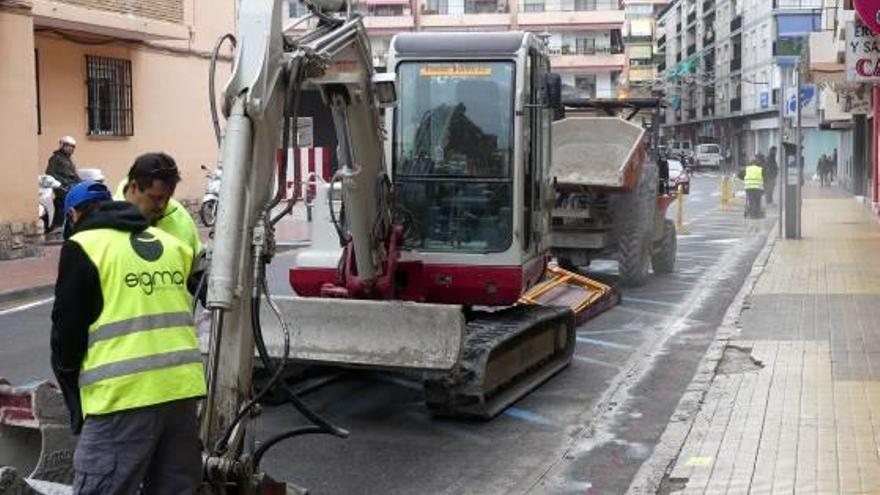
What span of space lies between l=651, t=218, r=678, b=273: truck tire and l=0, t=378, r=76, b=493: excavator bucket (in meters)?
12.4

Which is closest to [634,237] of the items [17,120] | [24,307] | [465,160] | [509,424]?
[465,160]

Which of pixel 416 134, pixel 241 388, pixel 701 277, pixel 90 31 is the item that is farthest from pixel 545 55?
pixel 90 31

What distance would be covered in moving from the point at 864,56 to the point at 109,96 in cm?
1430

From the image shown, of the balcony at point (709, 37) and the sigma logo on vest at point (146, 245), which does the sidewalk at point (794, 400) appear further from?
the balcony at point (709, 37)

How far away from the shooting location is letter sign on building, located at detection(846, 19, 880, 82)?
48.6 feet

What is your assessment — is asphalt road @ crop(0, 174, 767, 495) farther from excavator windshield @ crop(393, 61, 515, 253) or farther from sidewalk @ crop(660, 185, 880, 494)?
excavator windshield @ crop(393, 61, 515, 253)

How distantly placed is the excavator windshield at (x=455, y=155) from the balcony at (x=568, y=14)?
216 ft

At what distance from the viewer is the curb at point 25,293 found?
1315 cm

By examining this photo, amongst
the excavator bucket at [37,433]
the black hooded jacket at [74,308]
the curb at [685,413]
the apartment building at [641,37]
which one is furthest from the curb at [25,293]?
the apartment building at [641,37]

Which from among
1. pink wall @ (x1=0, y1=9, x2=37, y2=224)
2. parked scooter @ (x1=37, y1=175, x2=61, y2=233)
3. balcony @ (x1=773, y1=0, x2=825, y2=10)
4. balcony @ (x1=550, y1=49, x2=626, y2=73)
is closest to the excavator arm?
pink wall @ (x1=0, y1=9, x2=37, y2=224)

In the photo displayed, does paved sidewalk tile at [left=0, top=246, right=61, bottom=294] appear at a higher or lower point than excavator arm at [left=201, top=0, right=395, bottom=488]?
lower

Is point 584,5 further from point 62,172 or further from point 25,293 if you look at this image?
point 25,293

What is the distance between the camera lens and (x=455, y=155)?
8.67 m

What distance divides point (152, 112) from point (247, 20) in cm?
1856
